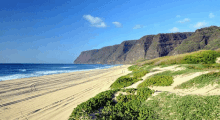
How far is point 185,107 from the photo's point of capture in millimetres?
4617

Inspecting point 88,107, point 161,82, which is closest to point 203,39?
point 161,82

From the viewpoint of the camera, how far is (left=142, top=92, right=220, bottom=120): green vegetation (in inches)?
160

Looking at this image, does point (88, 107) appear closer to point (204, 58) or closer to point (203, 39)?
point (204, 58)

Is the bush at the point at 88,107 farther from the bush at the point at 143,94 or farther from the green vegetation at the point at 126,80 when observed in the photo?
the green vegetation at the point at 126,80

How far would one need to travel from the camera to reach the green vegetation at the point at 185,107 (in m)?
4.06

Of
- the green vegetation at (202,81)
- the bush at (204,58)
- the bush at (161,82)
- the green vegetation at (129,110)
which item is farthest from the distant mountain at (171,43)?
the green vegetation at (129,110)

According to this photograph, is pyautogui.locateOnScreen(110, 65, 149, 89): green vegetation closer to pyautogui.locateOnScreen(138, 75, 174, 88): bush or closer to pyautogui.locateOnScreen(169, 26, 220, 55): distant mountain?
pyautogui.locateOnScreen(138, 75, 174, 88): bush

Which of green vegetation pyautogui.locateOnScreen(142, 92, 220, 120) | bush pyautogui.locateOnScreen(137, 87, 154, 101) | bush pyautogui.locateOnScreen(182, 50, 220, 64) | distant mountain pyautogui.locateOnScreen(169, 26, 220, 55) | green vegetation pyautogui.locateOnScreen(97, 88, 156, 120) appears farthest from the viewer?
distant mountain pyautogui.locateOnScreen(169, 26, 220, 55)

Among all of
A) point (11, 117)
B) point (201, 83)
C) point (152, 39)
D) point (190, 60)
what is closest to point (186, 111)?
point (201, 83)

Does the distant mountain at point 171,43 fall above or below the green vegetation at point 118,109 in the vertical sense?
above

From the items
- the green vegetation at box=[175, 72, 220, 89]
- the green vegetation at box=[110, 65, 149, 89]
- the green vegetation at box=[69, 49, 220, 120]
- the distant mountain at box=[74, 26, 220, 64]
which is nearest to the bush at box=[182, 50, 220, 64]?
the green vegetation at box=[110, 65, 149, 89]

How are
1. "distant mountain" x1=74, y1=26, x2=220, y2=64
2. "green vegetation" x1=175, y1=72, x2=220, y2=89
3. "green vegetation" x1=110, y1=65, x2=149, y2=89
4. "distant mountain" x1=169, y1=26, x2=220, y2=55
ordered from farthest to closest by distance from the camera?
1. "distant mountain" x1=74, y1=26, x2=220, y2=64
2. "distant mountain" x1=169, y1=26, x2=220, y2=55
3. "green vegetation" x1=110, y1=65, x2=149, y2=89
4. "green vegetation" x1=175, y1=72, x2=220, y2=89

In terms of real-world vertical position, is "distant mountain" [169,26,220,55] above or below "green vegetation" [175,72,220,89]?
above

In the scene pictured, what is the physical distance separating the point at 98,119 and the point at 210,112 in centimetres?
389
